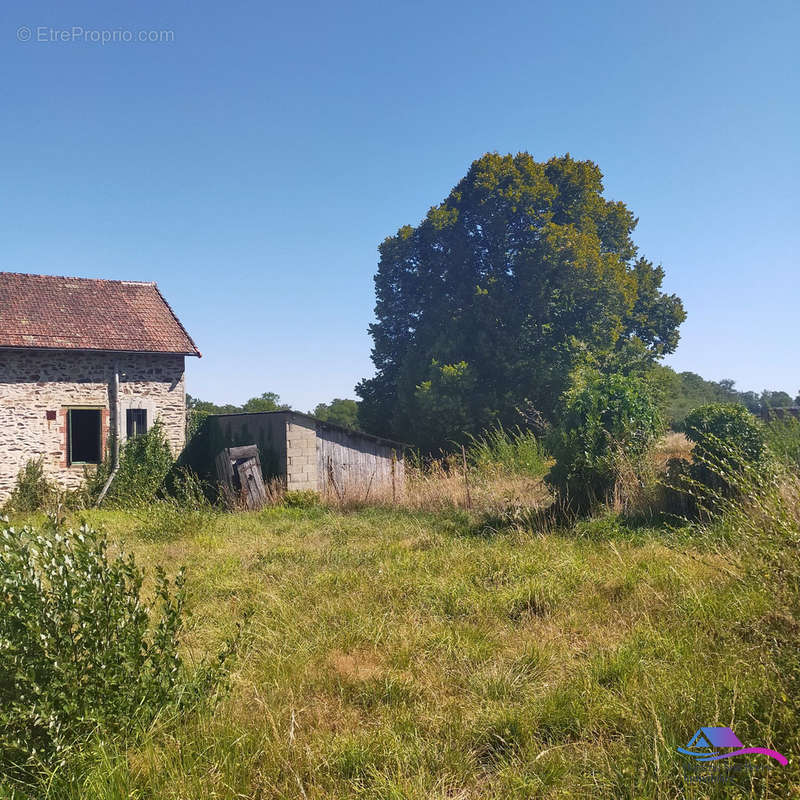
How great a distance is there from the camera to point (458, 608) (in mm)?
5758

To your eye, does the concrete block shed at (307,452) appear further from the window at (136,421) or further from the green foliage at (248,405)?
the green foliage at (248,405)

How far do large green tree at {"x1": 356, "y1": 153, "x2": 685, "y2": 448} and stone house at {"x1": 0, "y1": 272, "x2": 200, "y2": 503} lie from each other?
834cm

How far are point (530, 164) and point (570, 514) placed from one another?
639 inches

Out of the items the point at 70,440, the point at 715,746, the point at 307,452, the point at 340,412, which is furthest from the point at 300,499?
the point at 340,412

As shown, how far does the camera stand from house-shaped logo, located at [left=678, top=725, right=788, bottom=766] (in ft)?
9.29

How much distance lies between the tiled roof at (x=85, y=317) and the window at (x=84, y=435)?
177cm

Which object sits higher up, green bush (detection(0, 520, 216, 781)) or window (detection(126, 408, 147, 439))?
window (detection(126, 408, 147, 439))

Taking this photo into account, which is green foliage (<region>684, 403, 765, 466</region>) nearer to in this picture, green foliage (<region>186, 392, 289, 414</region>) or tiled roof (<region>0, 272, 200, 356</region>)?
tiled roof (<region>0, 272, 200, 356</region>)

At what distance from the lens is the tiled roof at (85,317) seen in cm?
1527

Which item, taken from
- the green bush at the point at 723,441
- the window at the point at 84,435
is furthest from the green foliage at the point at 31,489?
the green bush at the point at 723,441

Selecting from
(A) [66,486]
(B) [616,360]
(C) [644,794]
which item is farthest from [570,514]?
(B) [616,360]

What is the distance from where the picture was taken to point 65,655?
338cm

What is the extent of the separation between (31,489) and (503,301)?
15431 mm

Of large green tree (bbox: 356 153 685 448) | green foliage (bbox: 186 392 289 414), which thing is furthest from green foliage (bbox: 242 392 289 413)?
large green tree (bbox: 356 153 685 448)
